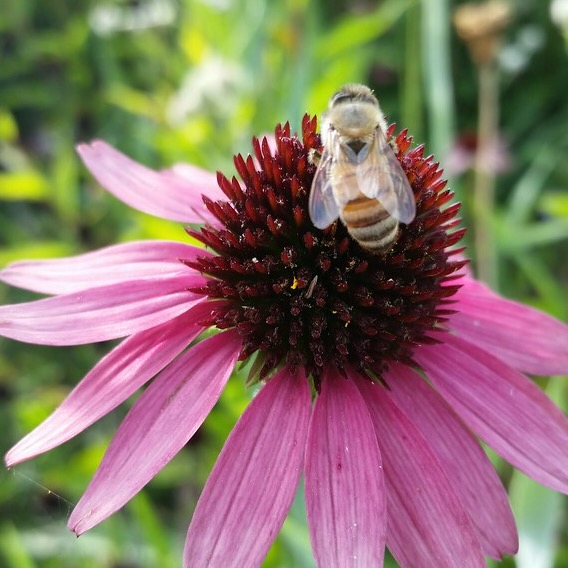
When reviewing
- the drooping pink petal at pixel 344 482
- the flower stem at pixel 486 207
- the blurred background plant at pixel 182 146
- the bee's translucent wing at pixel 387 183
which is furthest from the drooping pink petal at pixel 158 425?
the flower stem at pixel 486 207

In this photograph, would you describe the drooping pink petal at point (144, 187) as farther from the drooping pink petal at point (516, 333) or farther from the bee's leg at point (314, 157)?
the drooping pink petal at point (516, 333)

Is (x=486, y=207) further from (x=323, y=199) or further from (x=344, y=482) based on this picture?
(x=344, y=482)

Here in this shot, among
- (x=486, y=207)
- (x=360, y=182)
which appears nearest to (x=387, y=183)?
(x=360, y=182)

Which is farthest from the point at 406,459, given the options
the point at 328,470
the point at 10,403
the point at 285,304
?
the point at 10,403

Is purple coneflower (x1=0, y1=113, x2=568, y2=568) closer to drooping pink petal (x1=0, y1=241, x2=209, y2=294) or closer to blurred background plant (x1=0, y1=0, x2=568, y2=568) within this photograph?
drooping pink petal (x1=0, y1=241, x2=209, y2=294)

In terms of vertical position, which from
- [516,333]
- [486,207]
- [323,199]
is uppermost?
[323,199]

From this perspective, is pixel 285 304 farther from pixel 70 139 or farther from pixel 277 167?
pixel 70 139
